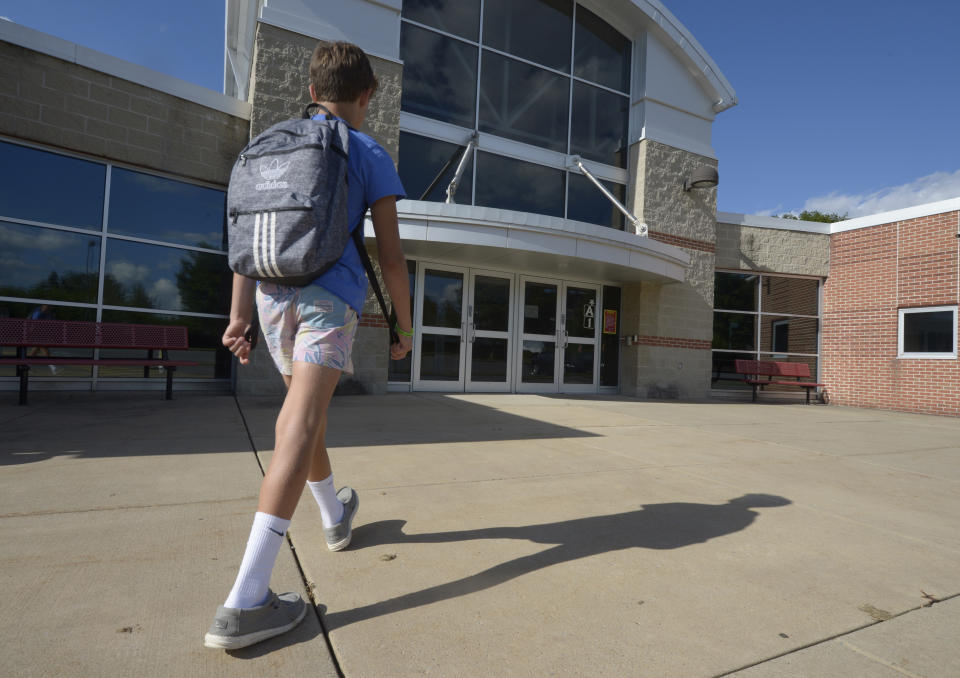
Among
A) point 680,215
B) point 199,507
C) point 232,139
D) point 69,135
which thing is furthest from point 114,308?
point 680,215

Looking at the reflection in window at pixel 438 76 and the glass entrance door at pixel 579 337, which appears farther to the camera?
the glass entrance door at pixel 579 337

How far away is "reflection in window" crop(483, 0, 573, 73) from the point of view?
10242 millimetres

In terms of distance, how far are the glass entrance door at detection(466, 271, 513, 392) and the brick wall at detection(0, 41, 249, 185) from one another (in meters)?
4.55

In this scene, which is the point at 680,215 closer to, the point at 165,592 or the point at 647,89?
the point at 647,89

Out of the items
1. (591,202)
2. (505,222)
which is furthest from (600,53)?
(505,222)

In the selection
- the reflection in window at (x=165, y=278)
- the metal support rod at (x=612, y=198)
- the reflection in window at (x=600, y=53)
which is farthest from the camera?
the reflection in window at (x=600, y=53)

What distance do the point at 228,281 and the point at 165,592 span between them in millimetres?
7263

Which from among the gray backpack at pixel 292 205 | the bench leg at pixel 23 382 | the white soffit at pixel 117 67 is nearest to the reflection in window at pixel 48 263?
the bench leg at pixel 23 382

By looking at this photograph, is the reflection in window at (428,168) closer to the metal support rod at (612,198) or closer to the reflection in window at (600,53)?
the metal support rod at (612,198)

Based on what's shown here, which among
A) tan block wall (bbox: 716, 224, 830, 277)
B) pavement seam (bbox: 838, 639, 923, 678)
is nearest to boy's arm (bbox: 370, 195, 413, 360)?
pavement seam (bbox: 838, 639, 923, 678)

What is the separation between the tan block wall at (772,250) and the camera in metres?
12.1

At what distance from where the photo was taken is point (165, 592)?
1.66m

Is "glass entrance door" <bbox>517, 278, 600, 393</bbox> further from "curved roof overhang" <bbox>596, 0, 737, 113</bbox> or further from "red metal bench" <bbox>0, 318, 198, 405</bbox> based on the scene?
"red metal bench" <bbox>0, 318, 198, 405</bbox>

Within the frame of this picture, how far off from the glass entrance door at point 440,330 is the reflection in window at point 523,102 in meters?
3.06
